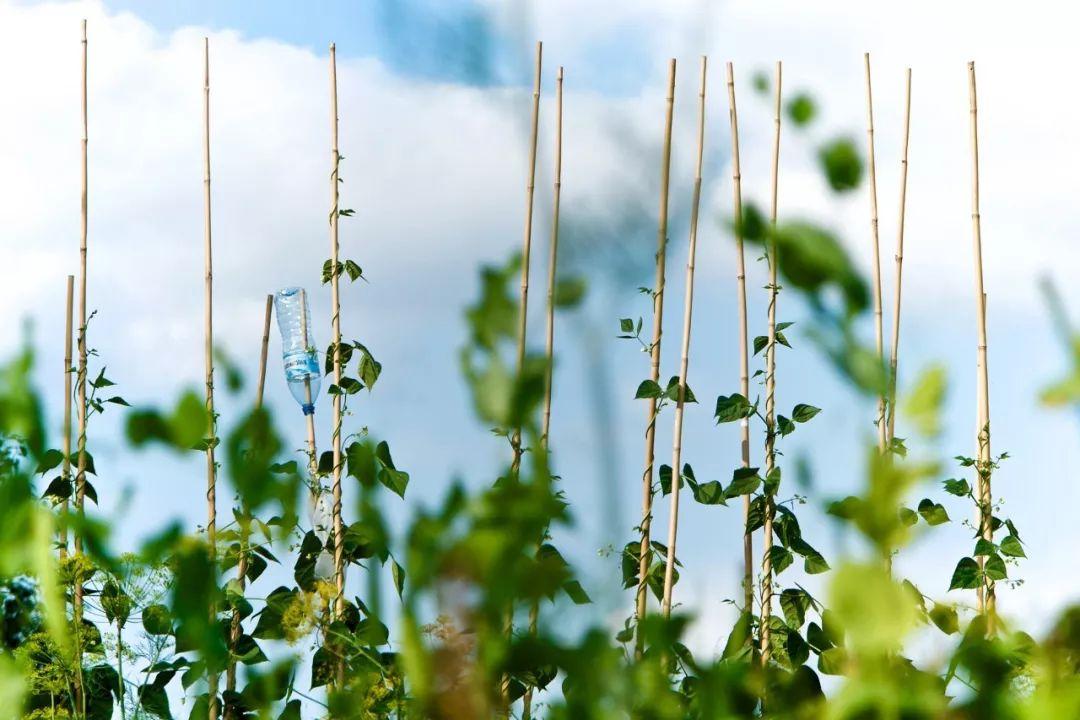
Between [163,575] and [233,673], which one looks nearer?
[163,575]

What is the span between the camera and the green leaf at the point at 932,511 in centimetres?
277

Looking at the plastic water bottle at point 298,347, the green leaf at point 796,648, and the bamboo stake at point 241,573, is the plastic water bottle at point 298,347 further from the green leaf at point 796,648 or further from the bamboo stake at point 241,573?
the green leaf at point 796,648

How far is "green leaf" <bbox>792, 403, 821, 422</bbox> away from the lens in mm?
2900

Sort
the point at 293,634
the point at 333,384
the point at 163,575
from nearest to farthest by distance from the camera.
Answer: the point at 293,634 < the point at 163,575 < the point at 333,384

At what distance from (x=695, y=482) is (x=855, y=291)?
2.62 m

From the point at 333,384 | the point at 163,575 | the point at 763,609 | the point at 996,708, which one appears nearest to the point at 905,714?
the point at 996,708

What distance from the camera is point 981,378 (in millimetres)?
3094

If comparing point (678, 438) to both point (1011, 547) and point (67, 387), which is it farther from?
point (67, 387)

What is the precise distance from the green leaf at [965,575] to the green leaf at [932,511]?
0.62 feet

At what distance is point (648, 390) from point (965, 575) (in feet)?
2.98

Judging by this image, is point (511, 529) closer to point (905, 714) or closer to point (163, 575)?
point (905, 714)

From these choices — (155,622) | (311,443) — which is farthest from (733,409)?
(155,622)

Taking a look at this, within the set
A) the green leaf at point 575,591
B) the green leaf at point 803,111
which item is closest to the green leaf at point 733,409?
the green leaf at point 575,591

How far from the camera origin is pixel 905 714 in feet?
1.25
